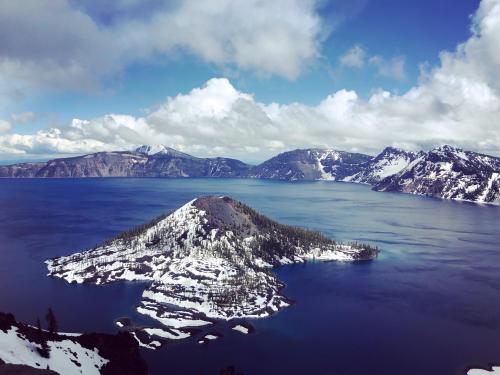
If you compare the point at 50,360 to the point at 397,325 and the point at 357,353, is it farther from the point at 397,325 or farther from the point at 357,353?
the point at 397,325

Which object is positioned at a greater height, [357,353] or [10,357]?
[10,357]

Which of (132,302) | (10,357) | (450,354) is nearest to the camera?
(10,357)

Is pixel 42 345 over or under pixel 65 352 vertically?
over

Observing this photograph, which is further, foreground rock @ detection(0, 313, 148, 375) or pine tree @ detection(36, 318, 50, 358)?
pine tree @ detection(36, 318, 50, 358)

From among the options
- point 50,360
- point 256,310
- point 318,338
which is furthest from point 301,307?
point 50,360

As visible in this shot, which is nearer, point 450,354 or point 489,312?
point 450,354

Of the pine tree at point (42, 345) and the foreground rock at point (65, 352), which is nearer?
the foreground rock at point (65, 352)

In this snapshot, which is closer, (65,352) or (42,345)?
(42,345)

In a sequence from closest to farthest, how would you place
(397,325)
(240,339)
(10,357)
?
(10,357) < (240,339) < (397,325)
